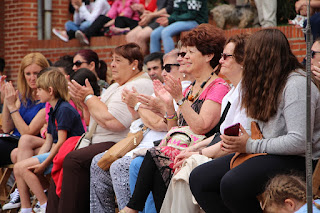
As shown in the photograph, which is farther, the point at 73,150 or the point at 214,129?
the point at 73,150

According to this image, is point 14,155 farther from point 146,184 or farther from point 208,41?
point 208,41

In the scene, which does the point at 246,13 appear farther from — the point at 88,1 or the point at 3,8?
the point at 3,8

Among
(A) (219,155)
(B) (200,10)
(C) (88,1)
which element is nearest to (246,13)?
(B) (200,10)

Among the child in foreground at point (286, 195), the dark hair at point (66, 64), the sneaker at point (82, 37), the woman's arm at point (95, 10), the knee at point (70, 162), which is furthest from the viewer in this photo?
the woman's arm at point (95, 10)

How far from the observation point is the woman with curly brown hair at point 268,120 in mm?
3422

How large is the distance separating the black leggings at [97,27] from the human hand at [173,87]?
6305 millimetres

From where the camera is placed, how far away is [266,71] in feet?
11.7

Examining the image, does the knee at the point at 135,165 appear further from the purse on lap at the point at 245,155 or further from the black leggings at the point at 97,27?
the black leggings at the point at 97,27

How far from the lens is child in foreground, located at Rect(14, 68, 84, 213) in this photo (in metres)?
6.20

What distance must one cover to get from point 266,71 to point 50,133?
3490 mm

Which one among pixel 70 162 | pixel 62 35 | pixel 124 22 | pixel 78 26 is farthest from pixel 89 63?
pixel 62 35

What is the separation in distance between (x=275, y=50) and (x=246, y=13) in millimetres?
5450

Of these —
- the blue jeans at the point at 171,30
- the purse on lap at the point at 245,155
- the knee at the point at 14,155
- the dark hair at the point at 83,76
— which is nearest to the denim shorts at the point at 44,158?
the knee at the point at 14,155

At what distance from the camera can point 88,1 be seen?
37.5ft
